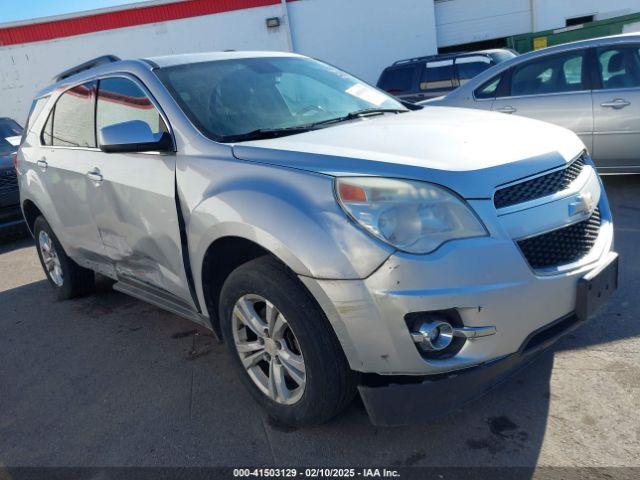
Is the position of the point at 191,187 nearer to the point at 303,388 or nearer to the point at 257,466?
the point at 303,388

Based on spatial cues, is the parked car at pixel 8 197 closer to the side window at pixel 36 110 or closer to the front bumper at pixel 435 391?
the side window at pixel 36 110

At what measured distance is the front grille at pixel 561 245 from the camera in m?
2.23

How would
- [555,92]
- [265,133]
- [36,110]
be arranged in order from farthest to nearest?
[555,92] < [36,110] < [265,133]

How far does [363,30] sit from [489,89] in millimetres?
13447

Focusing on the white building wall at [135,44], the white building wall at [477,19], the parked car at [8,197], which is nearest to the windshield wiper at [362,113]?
the parked car at [8,197]

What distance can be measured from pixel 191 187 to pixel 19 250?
5.77 metres

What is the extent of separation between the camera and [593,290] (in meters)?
2.34

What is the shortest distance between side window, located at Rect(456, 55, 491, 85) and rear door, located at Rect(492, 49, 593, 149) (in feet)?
12.0

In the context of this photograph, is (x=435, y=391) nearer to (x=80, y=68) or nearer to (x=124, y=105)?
(x=124, y=105)

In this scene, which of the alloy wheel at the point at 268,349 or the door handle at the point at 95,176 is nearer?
the alloy wheel at the point at 268,349

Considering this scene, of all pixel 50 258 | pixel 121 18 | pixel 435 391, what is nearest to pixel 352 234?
pixel 435 391

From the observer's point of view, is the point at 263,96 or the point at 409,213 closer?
the point at 409,213

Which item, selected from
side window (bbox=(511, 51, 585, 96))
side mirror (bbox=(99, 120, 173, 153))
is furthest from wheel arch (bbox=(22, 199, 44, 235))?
side window (bbox=(511, 51, 585, 96))

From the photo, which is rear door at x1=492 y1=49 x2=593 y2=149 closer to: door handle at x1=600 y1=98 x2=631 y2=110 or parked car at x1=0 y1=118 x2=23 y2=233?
door handle at x1=600 y1=98 x2=631 y2=110
